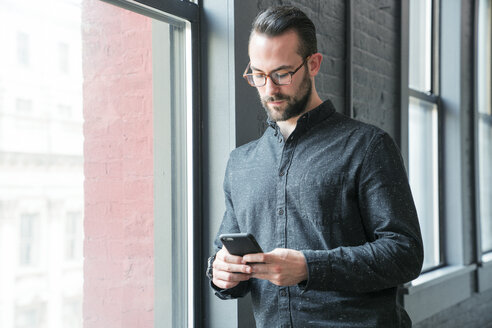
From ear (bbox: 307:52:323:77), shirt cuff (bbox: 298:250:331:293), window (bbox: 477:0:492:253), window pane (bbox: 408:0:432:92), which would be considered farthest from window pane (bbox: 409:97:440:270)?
shirt cuff (bbox: 298:250:331:293)

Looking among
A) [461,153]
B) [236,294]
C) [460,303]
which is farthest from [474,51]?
[236,294]

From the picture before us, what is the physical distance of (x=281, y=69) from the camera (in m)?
1.47

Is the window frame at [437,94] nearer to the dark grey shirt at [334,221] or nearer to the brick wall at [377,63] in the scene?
the brick wall at [377,63]

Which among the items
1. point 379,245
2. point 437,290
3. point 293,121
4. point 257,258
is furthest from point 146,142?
point 437,290

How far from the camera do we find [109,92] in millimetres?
1846

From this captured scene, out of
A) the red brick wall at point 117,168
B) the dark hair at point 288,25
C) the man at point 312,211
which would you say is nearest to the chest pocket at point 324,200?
the man at point 312,211

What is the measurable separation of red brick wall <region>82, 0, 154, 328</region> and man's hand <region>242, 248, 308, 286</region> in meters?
0.70

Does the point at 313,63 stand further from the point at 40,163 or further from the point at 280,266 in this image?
the point at 40,163

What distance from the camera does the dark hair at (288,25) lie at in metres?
1.47

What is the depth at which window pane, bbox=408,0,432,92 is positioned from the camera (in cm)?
393

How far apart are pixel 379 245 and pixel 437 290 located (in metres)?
2.55

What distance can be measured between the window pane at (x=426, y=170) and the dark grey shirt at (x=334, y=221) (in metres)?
2.43

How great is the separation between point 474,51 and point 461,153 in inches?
34.2

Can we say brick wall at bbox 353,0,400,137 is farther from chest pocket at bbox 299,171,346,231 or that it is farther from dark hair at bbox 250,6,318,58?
chest pocket at bbox 299,171,346,231
